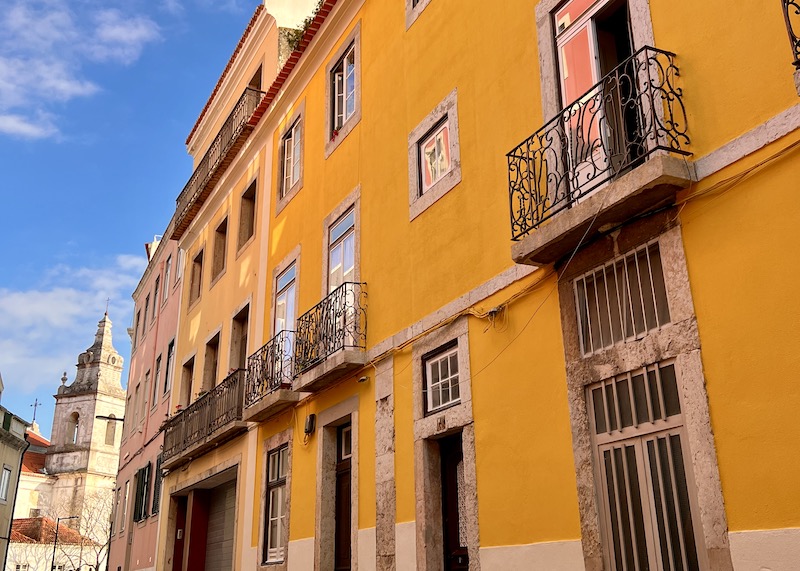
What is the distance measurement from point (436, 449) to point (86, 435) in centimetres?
7264

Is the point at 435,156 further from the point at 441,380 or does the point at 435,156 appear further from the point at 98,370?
the point at 98,370

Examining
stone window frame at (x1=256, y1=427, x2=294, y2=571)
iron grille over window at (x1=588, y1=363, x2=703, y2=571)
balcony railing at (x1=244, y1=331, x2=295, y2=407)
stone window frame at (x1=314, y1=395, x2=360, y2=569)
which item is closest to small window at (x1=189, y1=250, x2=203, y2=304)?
balcony railing at (x1=244, y1=331, x2=295, y2=407)

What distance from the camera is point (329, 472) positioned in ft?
35.5

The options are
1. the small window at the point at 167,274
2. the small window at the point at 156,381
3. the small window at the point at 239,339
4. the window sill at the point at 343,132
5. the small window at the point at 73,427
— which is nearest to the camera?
the window sill at the point at 343,132

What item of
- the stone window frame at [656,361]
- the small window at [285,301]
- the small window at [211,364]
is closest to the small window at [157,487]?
the small window at [211,364]

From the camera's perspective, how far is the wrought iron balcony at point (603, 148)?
5.91 metres

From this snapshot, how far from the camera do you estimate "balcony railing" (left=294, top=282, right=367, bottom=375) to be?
1041 cm

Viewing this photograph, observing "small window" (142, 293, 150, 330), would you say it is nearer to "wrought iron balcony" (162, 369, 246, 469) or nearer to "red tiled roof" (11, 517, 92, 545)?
"wrought iron balcony" (162, 369, 246, 469)

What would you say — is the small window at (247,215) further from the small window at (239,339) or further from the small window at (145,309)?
the small window at (145,309)

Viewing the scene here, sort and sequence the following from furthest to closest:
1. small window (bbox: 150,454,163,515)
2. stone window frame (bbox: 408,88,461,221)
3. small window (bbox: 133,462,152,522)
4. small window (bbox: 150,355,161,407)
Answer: small window (bbox: 150,355,161,407), small window (bbox: 133,462,152,522), small window (bbox: 150,454,163,515), stone window frame (bbox: 408,88,461,221)

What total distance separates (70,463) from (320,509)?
70170 mm

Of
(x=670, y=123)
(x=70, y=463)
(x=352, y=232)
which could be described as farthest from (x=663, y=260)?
(x=70, y=463)

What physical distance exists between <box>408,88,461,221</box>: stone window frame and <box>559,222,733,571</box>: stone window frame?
7.60ft

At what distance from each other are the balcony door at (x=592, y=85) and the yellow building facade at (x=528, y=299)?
3cm
